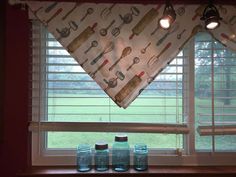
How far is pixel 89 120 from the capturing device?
1.79 meters

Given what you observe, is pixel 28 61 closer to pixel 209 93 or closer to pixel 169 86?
pixel 169 86

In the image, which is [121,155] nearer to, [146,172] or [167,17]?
[146,172]

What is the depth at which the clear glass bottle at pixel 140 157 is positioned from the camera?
5.65 feet

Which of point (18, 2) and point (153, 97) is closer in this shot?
point (18, 2)

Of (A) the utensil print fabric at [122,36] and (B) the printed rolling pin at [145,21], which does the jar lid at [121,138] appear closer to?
(A) the utensil print fabric at [122,36]

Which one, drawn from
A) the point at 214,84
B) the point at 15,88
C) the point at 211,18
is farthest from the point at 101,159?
the point at 211,18

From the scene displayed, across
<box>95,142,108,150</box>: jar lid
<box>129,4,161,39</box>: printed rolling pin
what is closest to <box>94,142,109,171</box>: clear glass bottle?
<box>95,142,108,150</box>: jar lid

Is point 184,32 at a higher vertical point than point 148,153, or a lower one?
higher

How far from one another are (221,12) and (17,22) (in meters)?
1.29

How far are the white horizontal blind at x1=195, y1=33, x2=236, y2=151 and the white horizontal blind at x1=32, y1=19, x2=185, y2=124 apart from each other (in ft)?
0.40

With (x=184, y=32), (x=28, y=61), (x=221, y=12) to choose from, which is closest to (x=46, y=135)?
(x=28, y=61)

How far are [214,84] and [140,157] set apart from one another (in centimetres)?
70

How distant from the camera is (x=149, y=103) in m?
1.80

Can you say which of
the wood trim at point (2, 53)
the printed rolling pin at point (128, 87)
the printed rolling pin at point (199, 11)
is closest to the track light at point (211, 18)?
the printed rolling pin at point (199, 11)
